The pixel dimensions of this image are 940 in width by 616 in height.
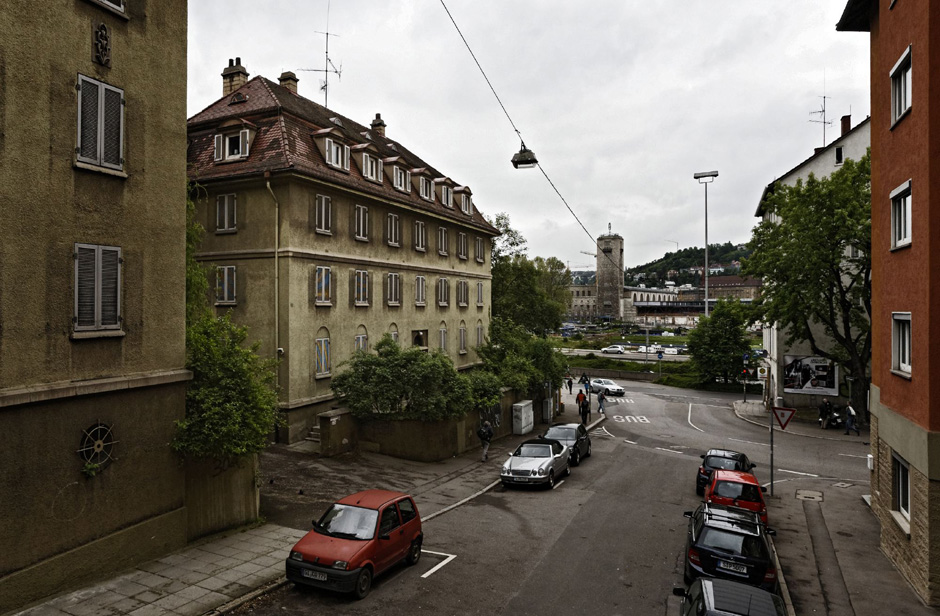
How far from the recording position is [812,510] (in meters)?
18.6

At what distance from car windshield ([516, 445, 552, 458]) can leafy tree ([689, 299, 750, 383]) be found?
37.5 m

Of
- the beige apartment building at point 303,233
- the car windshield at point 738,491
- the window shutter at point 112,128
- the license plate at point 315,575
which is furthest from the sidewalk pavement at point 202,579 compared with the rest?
the beige apartment building at point 303,233

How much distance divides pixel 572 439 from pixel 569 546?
10.00m

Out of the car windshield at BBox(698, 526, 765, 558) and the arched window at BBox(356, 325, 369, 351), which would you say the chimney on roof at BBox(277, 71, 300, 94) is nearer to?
the arched window at BBox(356, 325, 369, 351)

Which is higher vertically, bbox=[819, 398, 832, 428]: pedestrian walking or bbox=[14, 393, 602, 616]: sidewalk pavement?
bbox=[14, 393, 602, 616]: sidewalk pavement

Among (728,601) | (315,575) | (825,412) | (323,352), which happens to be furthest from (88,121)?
(825,412)

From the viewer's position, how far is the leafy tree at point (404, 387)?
23078 millimetres

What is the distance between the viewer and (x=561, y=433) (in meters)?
24.5

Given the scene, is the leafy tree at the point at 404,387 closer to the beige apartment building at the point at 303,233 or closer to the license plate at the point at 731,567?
the beige apartment building at the point at 303,233

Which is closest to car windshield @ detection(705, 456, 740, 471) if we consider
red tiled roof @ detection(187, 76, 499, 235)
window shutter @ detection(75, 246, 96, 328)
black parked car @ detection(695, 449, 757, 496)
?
black parked car @ detection(695, 449, 757, 496)

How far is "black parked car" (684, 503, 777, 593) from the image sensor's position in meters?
11.5

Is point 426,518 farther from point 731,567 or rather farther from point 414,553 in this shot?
point 731,567

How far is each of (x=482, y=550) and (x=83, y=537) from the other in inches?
310

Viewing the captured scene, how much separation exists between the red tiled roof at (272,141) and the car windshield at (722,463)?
17372 millimetres
